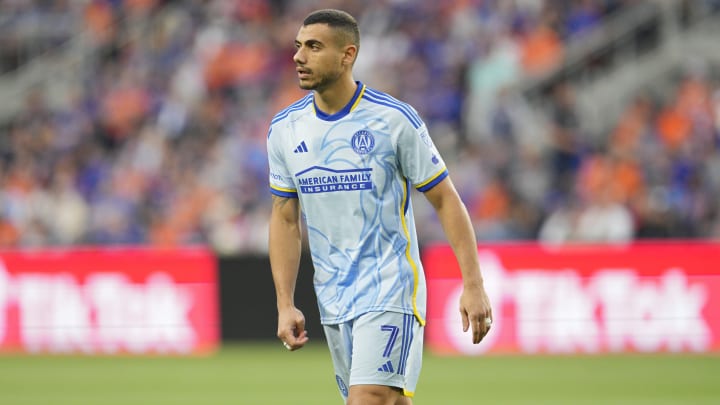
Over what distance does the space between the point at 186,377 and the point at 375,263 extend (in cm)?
780

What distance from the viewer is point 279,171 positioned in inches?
241

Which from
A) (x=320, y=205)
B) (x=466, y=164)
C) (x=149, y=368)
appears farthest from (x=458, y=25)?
(x=320, y=205)

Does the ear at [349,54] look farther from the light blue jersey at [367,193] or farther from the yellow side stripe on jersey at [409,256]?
the yellow side stripe on jersey at [409,256]

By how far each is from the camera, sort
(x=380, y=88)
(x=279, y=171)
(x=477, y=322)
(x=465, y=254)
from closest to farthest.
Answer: (x=477, y=322) < (x=465, y=254) < (x=279, y=171) < (x=380, y=88)

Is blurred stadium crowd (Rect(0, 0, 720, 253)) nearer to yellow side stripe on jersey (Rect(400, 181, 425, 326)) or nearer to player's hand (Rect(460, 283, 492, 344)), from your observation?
yellow side stripe on jersey (Rect(400, 181, 425, 326))

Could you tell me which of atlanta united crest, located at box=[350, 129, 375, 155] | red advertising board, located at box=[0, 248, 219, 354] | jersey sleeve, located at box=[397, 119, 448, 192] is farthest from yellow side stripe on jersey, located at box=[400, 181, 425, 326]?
red advertising board, located at box=[0, 248, 219, 354]

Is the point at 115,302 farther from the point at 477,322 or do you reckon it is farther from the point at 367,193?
the point at 477,322

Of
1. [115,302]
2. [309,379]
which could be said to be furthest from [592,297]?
[115,302]

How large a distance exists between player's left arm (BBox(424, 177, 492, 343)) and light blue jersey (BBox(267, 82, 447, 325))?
76 mm

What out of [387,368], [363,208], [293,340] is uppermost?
[363,208]

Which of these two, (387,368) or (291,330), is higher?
(291,330)

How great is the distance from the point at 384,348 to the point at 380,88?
12.2 metres

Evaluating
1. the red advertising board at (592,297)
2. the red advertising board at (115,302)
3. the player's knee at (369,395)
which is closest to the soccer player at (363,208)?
the player's knee at (369,395)

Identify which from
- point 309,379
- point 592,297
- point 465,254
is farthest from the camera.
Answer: point 592,297
